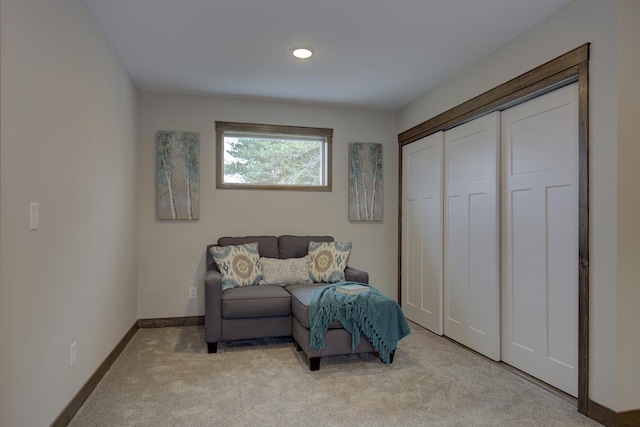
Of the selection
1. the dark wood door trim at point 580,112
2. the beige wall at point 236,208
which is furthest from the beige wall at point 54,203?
the dark wood door trim at point 580,112

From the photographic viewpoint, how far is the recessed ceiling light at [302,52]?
10.5 ft

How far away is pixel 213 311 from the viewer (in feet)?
11.2

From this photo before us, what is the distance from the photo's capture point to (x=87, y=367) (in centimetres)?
257

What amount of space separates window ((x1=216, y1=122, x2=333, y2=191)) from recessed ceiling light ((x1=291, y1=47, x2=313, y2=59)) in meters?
1.34

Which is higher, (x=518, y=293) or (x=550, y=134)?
(x=550, y=134)

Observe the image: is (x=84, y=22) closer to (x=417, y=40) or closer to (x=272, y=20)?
(x=272, y=20)

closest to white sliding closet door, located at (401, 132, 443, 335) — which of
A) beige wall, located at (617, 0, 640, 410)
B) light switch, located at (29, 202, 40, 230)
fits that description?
beige wall, located at (617, 0, 640, 410)

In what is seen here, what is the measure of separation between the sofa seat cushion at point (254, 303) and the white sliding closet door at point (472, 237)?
4.96 ft

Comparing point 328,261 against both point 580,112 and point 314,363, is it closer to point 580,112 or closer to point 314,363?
point 314,363

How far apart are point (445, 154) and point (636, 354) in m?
2.22

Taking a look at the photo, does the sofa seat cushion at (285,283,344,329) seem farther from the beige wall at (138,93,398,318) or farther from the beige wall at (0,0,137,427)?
the beige wall at (0,0,137,427)

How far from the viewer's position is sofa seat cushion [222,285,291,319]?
3418 mm

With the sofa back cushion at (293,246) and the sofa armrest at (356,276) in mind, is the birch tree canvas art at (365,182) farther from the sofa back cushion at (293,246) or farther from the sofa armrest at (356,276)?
the sofa armrest at (356,276)

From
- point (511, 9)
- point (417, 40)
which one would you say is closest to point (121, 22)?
point (417, 40)
